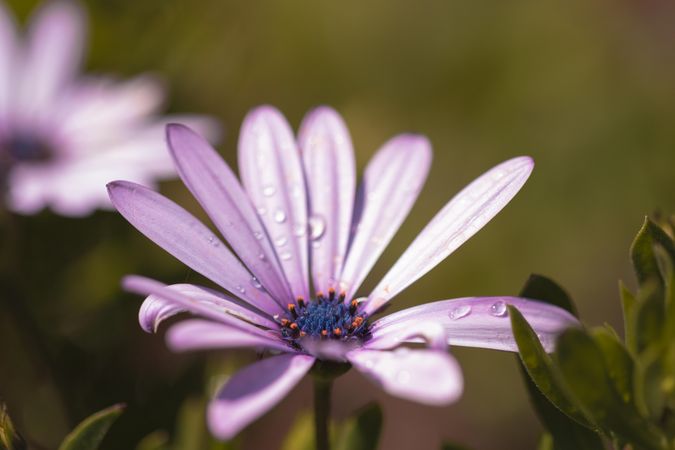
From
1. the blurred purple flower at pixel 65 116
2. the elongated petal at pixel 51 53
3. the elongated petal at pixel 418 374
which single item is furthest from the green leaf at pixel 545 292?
the elongated petal at pixel 51 53

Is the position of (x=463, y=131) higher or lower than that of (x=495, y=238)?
higher

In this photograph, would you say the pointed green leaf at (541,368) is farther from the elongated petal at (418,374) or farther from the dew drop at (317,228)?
the dew drop at (317,228)

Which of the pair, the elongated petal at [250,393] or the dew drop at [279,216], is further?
the dew drop at [279,216]

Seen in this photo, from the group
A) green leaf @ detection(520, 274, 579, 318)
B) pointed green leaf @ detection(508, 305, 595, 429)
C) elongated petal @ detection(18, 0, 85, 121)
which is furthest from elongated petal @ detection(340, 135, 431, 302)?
elongated petal @ detection(18, 0, 85, 121)

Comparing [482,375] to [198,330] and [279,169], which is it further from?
[198,330]

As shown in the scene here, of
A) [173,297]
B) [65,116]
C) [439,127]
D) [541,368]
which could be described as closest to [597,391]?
[541,368]

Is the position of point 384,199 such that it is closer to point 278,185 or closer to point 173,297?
point 278,185

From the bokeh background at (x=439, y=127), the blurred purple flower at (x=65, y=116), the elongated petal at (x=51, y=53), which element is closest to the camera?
the blurred purple flower at (x=65, y=116)

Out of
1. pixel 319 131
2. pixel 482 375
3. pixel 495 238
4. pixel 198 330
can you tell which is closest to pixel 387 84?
pixel 495 238

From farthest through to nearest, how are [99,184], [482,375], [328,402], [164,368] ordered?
[482,375] → [164,368] → [99,184] → [328,402]
